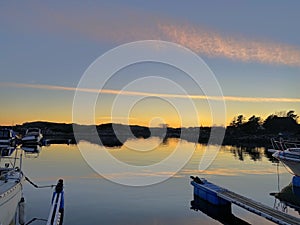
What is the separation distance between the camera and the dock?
13773 mm

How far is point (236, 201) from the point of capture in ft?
54.5

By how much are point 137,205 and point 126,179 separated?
8.67 m

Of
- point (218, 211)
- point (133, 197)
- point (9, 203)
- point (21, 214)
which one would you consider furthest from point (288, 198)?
point (9, 203)

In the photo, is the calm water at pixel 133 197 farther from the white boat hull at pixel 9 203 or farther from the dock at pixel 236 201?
the white boat hull at pixel 9 203

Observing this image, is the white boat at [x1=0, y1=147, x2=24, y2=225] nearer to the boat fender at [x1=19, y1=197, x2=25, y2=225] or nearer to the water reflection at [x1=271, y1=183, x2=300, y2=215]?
the boat fender at [x1=19, y1=197, x2=25, y2=225]

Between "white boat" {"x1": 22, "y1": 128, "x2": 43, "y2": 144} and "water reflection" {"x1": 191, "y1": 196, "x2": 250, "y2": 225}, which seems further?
"white boat" {"x1": 22, "y1": 128, "x2": 43, "y2": 144}

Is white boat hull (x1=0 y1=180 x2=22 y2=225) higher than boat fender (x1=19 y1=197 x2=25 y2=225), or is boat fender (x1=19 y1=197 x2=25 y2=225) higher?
white boat hull (x1=0 y1=180 x2=22 y2=225)

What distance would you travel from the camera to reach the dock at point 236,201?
13.8 meters

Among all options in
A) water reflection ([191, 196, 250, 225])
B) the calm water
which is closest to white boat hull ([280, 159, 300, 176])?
the calm water

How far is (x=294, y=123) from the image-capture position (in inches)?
6250

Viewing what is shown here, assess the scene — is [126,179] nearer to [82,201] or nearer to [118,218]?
[82,201]

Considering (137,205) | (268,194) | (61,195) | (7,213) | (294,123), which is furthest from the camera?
(294,123)

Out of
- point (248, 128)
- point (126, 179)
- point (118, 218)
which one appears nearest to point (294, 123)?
point (248, 128)

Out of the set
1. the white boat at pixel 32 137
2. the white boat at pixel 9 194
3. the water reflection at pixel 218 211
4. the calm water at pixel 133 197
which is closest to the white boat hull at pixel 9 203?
the white boat at pixel 9 194
